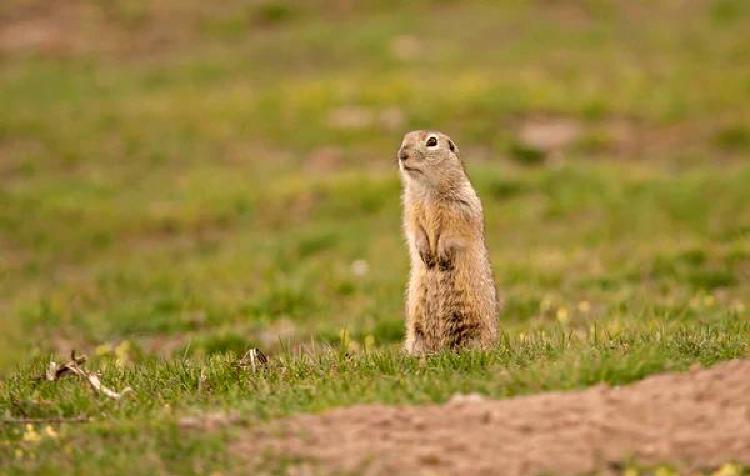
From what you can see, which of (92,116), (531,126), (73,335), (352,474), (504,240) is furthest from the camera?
(92,116)

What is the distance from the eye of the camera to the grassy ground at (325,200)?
8859 mm

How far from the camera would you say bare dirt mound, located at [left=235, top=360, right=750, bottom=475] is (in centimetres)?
691

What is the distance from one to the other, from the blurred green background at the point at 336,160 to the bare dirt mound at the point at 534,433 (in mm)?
4028

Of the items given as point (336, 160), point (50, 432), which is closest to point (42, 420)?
point (50, 432)

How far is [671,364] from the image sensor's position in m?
8.41

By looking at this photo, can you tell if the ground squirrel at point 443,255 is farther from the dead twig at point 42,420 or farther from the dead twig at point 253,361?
the dead twig at point 42,420

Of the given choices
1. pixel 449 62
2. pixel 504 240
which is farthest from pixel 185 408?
pixel 449 62

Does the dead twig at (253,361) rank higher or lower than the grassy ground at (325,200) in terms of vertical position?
lower

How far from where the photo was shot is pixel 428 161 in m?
10.9

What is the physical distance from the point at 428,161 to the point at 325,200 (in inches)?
422

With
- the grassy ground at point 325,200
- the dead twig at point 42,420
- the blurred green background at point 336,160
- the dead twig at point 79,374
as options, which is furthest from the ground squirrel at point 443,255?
the dead twig at point 42,420

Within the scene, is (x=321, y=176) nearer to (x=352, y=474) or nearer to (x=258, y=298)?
(x=258, y=298)

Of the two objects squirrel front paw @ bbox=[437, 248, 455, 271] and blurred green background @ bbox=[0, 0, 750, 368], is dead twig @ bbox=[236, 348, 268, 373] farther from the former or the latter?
blurred green background @ bbox=[0, 0, 750, 368]

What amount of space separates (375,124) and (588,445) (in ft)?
61.0
